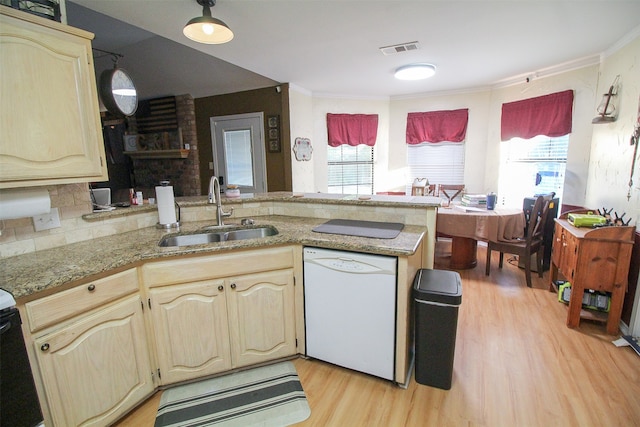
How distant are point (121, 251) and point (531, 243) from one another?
3.64m

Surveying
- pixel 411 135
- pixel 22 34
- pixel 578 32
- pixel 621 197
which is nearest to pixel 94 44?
pixel 22 34

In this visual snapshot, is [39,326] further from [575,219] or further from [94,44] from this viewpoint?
[94,44]

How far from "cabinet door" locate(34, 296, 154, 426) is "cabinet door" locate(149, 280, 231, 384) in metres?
0.09

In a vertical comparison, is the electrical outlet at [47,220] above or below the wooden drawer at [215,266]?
above

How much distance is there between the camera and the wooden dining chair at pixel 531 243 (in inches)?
122

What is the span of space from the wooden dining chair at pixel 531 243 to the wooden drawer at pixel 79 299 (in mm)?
3350

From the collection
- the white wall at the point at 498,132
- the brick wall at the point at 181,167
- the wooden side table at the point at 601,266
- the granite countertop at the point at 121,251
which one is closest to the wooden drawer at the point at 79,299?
the granite countertop at the point at 121,251

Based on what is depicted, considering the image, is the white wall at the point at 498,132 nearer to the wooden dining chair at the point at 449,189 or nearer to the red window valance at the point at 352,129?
the red window valance at the point at 352,129

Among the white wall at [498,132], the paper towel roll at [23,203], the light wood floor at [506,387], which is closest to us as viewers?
the paper towel roll at [23,203]

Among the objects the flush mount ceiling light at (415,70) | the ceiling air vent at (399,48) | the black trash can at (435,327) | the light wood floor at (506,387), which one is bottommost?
the light wood floor at (506,387)

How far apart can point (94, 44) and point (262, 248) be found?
14.8 ft

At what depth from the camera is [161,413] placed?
162 cm

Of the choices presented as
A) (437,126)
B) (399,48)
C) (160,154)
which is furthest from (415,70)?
(160,154)

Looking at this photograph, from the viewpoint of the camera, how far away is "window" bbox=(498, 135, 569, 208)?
371cm
